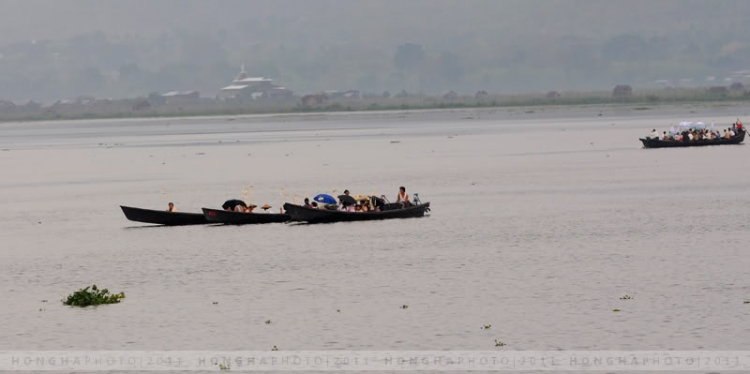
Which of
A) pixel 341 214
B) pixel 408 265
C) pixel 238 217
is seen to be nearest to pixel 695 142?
pixel 341 214

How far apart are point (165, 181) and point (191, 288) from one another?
61877 millimetres

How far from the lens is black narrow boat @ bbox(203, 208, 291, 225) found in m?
67.0

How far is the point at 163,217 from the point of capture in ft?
226

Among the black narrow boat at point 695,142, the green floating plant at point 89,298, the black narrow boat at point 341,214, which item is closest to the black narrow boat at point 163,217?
the black narrow boat at point 341,214

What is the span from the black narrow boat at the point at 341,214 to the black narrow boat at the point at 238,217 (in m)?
Answer: 1.21

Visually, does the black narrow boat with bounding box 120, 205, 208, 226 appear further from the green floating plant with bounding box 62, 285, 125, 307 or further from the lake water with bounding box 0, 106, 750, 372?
the green floating plant with bounding box 62, 285, 125, 307

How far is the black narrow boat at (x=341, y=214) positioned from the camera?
220ft

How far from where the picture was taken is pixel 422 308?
3966 centimetres

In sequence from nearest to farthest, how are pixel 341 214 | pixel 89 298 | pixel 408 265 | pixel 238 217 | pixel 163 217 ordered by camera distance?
pixel 89 298, pixel 408 265, pixel 238 217, pixel 341 214, pixel 163 217

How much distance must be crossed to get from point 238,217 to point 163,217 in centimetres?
470

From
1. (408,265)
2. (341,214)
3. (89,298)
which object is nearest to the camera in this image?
(89,298)

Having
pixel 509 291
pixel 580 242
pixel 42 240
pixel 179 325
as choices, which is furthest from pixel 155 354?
pixel 42 240

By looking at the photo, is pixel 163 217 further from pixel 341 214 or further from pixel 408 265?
pixel 408 265

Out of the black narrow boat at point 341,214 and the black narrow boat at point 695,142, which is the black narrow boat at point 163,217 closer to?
the black narrow boat at point 341,214
